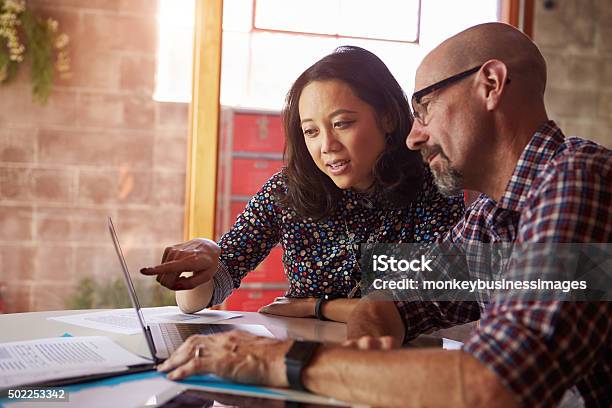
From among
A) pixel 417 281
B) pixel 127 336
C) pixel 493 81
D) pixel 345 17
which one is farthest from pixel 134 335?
pixel 345 17

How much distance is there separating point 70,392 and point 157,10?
288 cm

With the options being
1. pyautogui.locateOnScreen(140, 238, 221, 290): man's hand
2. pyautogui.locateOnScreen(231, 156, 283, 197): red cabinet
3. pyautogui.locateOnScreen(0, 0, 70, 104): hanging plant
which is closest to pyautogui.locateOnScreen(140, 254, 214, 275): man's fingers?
pyautogui.locateOnScreen(140, 238, 221, 290): man's hand

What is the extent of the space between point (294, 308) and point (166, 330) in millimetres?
446

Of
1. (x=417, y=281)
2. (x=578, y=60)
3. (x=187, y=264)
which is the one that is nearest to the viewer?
(x=417, y=281)

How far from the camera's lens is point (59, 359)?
102 cm

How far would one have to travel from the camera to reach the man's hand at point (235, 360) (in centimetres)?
95

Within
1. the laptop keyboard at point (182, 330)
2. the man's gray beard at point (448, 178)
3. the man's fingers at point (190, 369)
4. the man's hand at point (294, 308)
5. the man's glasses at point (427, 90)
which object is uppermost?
the man's glasses at point (427, 90)

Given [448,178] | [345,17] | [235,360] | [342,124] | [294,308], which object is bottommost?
[294,308]

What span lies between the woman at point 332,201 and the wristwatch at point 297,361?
2.28 ft

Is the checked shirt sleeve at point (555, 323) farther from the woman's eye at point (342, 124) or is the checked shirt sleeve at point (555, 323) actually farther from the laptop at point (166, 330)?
the woman's eye at point (342, 124)

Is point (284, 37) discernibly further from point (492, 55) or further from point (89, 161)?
point (492, 55)

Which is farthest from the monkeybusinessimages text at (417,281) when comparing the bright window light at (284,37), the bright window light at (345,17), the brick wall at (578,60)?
the brick wall at (578,60)

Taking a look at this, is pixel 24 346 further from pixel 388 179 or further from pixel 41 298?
pixel 41 298

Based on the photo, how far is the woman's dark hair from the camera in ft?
5.77
